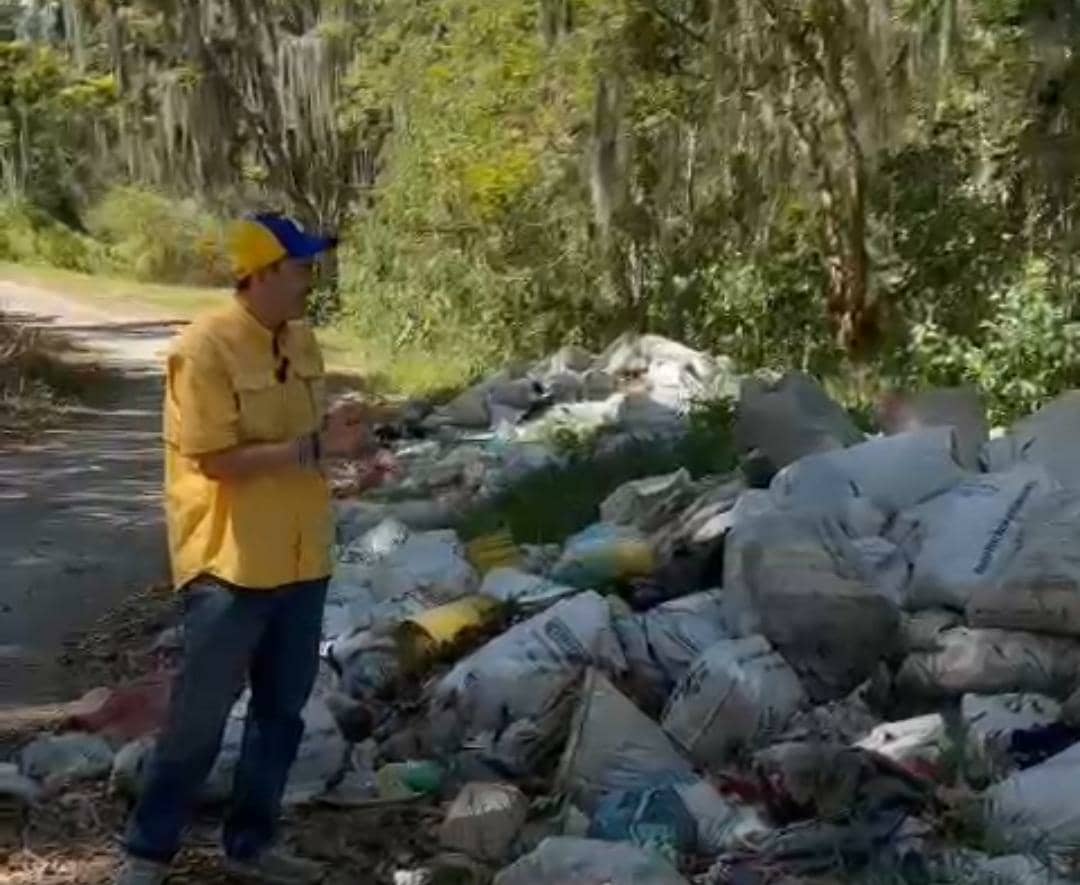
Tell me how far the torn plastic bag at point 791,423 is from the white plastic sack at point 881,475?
94 centimetres

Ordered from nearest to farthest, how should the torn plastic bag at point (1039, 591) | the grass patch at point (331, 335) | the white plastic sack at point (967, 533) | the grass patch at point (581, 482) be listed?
1. the torn plastic bag at point (1039, 591)
2. the white plastic sack at point (967, 533)
3. the grass patch at point (581, 482)
4. the grass patch at point (331, 335)

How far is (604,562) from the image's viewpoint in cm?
674

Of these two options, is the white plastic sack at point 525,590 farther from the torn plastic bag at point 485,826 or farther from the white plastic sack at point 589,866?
the white plastic sack at point 589,866

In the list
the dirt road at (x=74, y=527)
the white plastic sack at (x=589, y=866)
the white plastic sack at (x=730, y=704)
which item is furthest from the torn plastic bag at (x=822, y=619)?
the dirt road at (x=74, y=527)

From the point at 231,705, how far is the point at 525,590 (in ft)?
6.57

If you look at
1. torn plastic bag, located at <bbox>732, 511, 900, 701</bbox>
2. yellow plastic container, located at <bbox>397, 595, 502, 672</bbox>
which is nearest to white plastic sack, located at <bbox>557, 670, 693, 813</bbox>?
torn plastic bag, located at <bbox>732, 511, 900, 701</bbox>

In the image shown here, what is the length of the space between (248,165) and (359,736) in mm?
22764

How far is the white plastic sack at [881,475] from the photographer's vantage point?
6523 mm

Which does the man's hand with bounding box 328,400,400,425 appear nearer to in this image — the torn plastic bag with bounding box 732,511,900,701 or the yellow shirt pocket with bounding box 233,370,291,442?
the torn plastic bag with bounding box 732,511,900,701

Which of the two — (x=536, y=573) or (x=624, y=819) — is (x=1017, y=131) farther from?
(x=624, y=819)

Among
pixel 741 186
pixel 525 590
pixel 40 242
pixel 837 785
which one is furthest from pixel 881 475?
pixel 40 242

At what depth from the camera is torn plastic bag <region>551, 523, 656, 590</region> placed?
667 centimetres

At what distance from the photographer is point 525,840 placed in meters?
4.84

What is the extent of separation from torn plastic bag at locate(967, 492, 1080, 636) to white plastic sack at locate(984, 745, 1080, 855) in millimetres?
829
